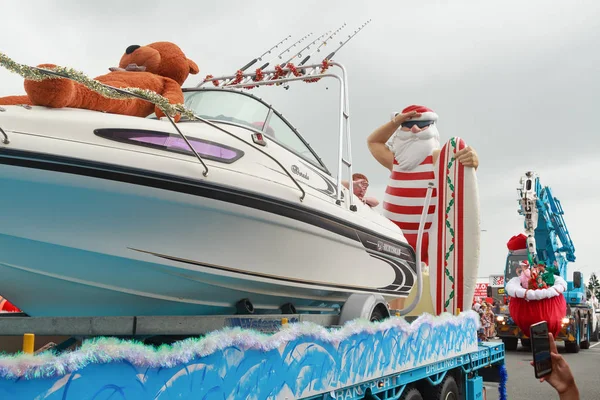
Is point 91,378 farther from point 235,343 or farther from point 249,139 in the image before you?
point 249,139

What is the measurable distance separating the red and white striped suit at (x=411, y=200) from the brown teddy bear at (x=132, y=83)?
11.8ft

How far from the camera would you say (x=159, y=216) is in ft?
10.2

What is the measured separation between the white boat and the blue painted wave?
571 millimetres

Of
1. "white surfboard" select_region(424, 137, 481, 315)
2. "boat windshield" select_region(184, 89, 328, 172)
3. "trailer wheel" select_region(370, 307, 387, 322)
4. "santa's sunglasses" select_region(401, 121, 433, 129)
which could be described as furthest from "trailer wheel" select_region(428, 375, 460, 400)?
"santa's sunglasses" select_region(401, 121, 433, 129)

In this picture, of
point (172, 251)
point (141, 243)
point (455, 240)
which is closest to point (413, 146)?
point (455, 240)

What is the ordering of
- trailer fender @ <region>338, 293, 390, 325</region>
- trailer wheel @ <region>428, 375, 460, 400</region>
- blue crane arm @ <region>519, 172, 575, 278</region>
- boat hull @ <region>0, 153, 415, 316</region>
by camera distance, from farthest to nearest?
blue crane arm @ <region>519, 172, 575, 278</region>
trailer wheel @ <region>428, 375, 460, 400</region>
trailer fender @ <region>338, 293, 390, 325</region>
boat hull @ <region>0, 153, 415, 316</region>

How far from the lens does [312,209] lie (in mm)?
3896

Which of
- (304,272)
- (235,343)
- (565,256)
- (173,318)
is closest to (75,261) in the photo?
(173,318)

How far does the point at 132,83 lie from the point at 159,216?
3.30 feet

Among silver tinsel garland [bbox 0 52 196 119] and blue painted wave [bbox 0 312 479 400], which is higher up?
silver tinsel garland [bbox 0 52 196 119]

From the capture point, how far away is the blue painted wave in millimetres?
1982

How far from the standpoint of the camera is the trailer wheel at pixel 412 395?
177 inches

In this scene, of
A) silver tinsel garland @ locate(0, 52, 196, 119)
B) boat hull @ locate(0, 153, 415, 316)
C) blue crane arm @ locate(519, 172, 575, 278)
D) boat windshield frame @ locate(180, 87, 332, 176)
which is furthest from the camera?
blue crane arm @ locate(519, 172, 575, 278)

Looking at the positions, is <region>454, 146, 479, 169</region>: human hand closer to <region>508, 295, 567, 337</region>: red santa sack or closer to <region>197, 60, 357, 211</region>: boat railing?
<region>197, 60, 357, 211</region>: boat railing
